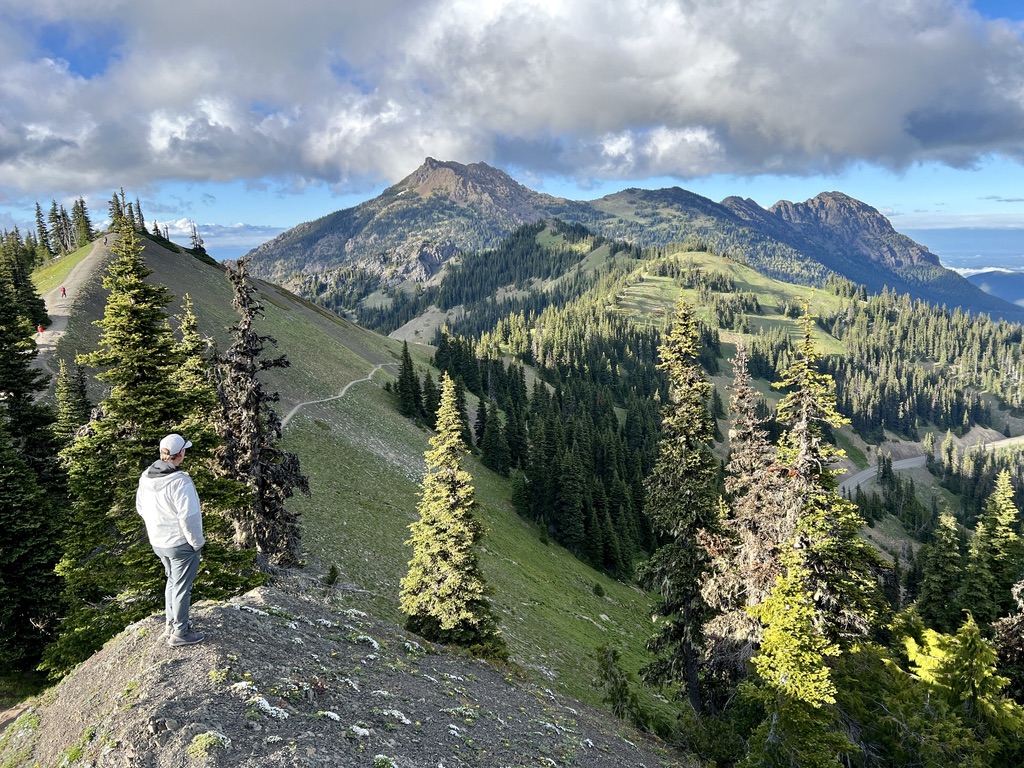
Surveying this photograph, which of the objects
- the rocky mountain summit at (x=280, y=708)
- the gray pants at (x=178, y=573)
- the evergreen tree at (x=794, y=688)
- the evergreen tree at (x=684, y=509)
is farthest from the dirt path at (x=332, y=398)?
the evergreen tree at (x=794, y=688)

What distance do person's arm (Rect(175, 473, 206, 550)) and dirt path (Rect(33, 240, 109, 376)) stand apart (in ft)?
150

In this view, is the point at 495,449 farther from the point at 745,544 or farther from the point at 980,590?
the point at 745,544

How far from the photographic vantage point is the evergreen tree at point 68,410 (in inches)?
1127

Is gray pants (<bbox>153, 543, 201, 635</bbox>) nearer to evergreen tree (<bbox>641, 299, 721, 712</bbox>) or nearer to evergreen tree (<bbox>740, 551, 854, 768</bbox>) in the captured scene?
evergreen tree (<bbox>740, 551, 854, 768</bbox>)

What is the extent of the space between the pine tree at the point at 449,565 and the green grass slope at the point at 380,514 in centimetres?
420

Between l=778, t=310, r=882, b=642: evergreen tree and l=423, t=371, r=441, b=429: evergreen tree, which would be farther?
Answer: l=423, t=371, r=441, b=429: evergreen tree

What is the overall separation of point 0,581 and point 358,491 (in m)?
26.8

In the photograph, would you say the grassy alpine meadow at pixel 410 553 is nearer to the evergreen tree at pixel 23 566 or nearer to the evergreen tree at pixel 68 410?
the evergreen tree at pixel 23 566

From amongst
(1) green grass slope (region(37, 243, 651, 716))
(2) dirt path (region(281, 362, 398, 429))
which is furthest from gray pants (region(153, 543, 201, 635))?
(2) dirt path (region(281, 362, 398, 429))

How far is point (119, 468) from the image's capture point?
49.8ft

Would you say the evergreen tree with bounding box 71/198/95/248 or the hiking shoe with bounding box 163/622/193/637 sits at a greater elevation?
the evergreen tree with bounding box 71/198/95/248

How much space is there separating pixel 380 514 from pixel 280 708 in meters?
34.5

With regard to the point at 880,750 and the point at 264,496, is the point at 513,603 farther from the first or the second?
the point at 880,750

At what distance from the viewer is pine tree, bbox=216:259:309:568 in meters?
22.3
